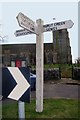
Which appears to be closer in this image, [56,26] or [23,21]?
[23,21]

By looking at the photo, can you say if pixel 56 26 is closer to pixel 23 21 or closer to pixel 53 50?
pixel 23 21

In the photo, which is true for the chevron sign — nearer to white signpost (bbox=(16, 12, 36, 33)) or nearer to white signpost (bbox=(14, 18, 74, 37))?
white signpost (bbox=(16, 12, 36, 33))

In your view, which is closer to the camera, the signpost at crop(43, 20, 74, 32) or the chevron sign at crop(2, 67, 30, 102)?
the chevron sign at crop(2, 67, 30, 102)

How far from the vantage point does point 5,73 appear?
2.97 m

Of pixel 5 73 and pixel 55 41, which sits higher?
pixel 55 41

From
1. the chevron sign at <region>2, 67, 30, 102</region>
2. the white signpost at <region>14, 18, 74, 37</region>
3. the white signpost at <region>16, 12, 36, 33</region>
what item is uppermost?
the white signpost at <region>14, 18, 74, 37</region>

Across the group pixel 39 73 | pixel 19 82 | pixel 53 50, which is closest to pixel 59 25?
pixel 39 73

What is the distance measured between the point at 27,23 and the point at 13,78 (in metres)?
2.08

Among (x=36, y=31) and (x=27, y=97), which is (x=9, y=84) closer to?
(x=27, y=97)

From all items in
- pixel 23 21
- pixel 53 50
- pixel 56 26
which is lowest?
pixel 23 21

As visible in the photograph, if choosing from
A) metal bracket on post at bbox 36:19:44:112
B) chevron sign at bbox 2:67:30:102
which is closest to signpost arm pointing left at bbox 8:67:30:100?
chevron sign at bbox 2:67:30:102

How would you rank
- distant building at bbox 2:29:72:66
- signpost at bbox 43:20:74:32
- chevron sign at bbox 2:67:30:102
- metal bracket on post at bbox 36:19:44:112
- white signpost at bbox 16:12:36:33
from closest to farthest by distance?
chevron sign at bbox 2:67:30:102 < white signpost at bbox 16:12:36:33 < signpost at bbox 43:20:74:32 < metal bracket on post at bbox 36:19:44:112 < distant building at bbox 2:29:72:66

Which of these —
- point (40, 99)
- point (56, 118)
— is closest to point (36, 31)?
point (40, 99)

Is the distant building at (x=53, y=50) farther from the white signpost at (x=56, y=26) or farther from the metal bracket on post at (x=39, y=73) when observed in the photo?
the white signpost at (x=56, y=26)
